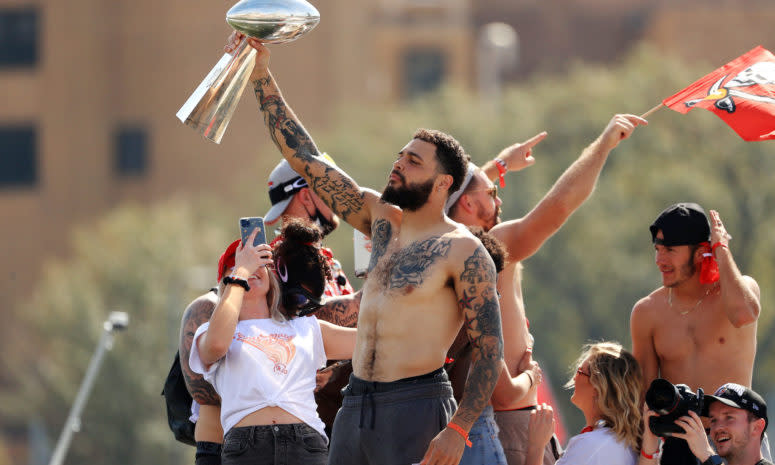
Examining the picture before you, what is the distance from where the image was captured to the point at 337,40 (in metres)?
54.4

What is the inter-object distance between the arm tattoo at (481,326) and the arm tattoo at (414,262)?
0.14 meters

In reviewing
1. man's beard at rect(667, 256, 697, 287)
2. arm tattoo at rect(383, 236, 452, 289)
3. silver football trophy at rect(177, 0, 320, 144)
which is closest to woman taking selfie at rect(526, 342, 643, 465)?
man's beard at rect(667, 256, 697, 287)

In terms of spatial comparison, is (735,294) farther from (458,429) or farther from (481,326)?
(458,429)

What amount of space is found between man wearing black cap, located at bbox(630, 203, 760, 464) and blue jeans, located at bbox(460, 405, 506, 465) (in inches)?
41.3

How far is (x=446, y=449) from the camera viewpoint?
5.79m

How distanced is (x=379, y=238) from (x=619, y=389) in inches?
55.2

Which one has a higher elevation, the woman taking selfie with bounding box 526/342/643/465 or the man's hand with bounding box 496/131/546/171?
the man's hand with bounding box 496/131/546/171

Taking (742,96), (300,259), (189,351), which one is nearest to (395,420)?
(300,259)

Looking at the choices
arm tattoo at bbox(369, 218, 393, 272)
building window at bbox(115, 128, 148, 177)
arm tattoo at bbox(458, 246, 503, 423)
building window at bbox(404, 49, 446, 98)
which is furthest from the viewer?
building window at bbox(404, 49, 446, 98)

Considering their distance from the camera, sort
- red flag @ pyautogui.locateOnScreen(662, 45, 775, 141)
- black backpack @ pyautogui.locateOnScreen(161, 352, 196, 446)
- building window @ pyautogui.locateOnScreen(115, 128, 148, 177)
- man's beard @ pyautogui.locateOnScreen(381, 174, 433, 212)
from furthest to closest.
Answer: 1. building window @ pyautogui.locateOnScreen(115, 128, 148, 177)
2. red flag @ pyautogui.locateOnScreen(662, 45, 775, 141)
3. black backpack @ pyautogui.locateOnScreen(161, 352, 196, 446)
4. man's beard @ pyautogui.locateOnScreen(381, 174, 433, 212)

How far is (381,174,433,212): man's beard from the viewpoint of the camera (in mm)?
6164

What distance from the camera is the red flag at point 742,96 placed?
24.2ft

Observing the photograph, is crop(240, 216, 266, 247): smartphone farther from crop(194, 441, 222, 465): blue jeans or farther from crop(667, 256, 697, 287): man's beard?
crop(667, 256, 697, 287): man's beard

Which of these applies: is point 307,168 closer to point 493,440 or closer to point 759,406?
point 493,440
